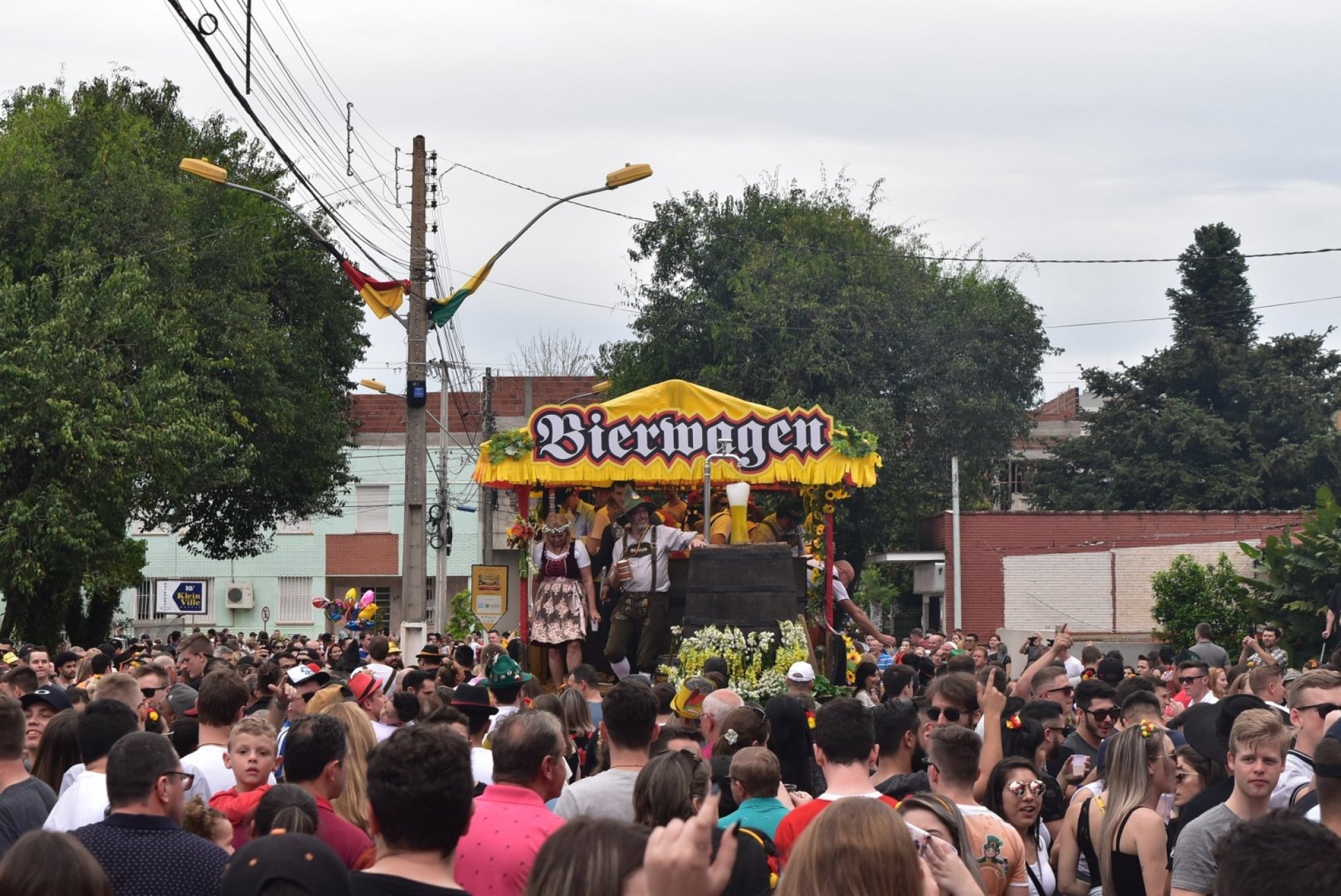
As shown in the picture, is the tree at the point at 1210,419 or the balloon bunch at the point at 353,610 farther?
the tree at the point at 1210,419

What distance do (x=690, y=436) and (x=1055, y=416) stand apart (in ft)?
168

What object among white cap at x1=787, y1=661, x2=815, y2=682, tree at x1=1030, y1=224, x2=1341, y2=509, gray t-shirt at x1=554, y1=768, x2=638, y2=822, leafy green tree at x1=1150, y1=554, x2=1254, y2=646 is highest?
tree at x1=1030, y1=224, x2=1341, y2=509

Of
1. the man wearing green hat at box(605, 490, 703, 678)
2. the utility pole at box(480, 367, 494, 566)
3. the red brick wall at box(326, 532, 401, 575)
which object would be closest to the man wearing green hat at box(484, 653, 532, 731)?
the man wearing green hat at box(605, 490, 703, 678)

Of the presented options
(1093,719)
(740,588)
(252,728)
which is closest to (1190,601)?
(740,588)

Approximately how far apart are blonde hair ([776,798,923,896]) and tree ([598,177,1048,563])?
39.2 metres

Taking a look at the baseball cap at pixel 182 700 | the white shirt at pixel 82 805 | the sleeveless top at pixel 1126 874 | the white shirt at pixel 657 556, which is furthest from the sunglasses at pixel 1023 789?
the white shirt at pixel 657 556

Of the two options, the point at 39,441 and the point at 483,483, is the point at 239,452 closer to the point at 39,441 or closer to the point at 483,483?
the point at 39,441

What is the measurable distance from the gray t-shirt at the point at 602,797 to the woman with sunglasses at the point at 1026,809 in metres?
1.50

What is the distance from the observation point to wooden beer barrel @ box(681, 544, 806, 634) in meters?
15.2

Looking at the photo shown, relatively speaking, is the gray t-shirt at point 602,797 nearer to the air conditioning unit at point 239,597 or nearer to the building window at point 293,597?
the air conditioning unit at point 239,597

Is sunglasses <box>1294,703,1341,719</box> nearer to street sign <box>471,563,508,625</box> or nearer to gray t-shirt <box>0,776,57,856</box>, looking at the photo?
gray t-shirt <box>0,776,57,856</box>

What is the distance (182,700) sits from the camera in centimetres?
958

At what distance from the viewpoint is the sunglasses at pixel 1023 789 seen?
6.38m

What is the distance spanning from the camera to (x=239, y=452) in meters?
30.4
